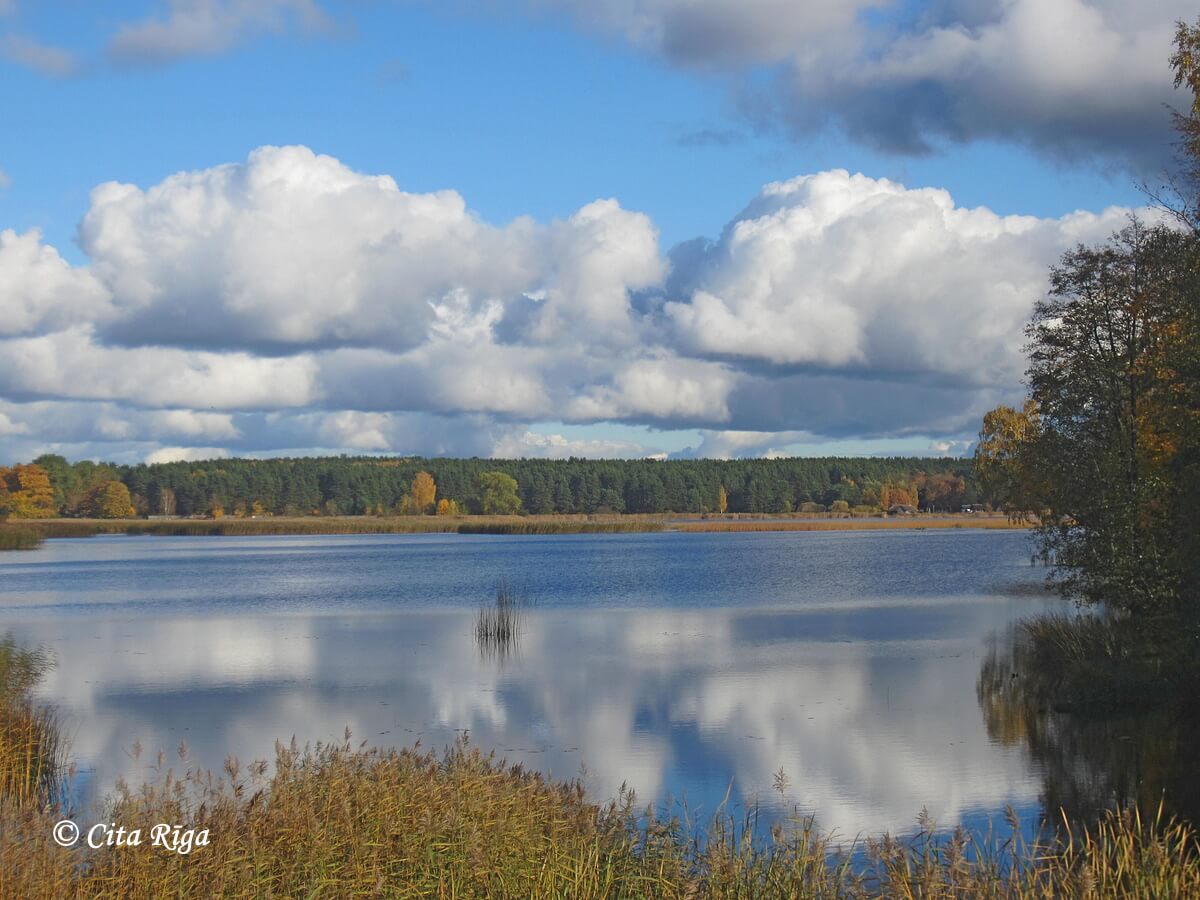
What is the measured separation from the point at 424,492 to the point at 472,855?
18172 cm

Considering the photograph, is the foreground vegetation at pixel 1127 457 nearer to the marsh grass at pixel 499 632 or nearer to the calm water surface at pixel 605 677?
the calm water surface at pixel 605 677

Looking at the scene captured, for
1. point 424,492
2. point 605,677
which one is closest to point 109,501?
point 424,492

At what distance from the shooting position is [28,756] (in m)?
14.2

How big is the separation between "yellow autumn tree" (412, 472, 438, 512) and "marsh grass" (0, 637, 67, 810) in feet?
542

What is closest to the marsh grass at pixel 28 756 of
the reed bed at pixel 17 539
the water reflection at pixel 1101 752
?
the water reflection at pixel 1101 752

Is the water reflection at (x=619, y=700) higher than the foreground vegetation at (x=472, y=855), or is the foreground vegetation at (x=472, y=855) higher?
the foreground vegetation at (x=472, y=855)

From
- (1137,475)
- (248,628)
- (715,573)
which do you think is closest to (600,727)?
(1137,475)

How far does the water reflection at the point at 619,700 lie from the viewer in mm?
16344

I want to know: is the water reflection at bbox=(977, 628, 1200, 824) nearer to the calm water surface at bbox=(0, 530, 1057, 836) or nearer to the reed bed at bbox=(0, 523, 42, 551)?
the calm water surface at bbox=(0, 530, 1057, 836)

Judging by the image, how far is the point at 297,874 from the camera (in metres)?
9.74

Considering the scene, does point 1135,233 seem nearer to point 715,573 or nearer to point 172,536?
point 715,573

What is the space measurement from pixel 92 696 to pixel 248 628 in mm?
12637

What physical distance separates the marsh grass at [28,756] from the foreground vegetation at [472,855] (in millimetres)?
962
